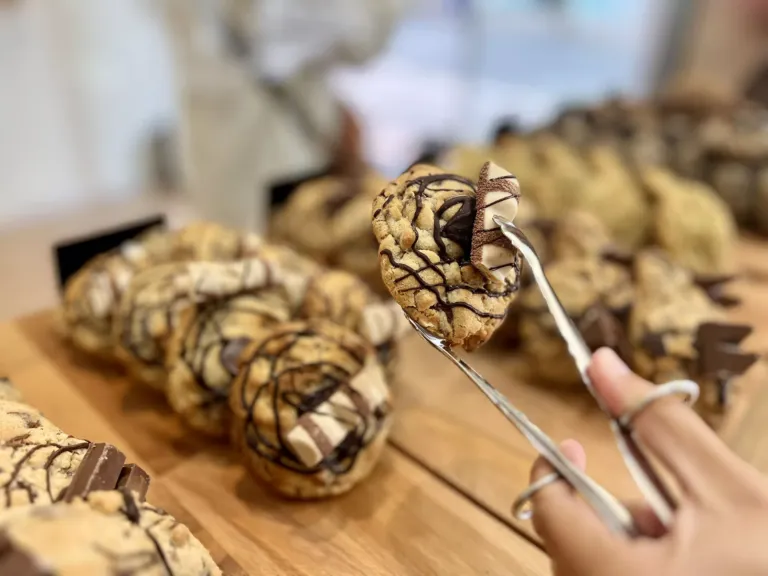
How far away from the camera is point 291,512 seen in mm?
680

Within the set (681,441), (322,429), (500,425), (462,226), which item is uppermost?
(462,226)

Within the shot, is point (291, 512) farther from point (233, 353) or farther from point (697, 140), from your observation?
point (697, 140)

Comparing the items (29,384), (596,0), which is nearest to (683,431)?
(29,384)

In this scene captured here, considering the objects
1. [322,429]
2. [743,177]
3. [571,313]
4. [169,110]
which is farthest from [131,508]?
[169,110]

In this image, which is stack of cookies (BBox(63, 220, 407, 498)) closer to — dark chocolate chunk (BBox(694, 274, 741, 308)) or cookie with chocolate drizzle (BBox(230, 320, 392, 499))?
cookie with chocolate drizzle (BBox(230, 320, 392, 499))

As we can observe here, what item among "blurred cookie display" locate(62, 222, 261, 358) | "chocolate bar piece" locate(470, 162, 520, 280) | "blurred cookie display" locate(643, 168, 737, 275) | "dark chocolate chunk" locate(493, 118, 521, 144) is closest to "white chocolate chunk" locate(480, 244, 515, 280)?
"chocolate bar piece" locate(470, 162, 520, 280)

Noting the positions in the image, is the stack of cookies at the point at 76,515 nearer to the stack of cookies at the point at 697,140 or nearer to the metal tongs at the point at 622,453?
the metal tongs at the point at 622,453

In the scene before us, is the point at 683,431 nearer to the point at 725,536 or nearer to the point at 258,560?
the point at 725,536

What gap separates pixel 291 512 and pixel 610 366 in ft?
1.23

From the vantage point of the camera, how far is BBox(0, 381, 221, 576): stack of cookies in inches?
15.4

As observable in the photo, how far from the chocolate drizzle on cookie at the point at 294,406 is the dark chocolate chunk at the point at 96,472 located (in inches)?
7.3

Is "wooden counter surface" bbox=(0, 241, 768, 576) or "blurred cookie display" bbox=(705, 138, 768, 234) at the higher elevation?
"blurred cookie display" bbox=(705, 138, 768, 234)

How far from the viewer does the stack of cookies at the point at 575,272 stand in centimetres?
53

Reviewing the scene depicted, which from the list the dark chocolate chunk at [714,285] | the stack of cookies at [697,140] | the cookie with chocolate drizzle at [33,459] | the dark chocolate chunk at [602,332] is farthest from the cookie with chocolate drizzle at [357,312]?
the stack of cookies at [697,140]
